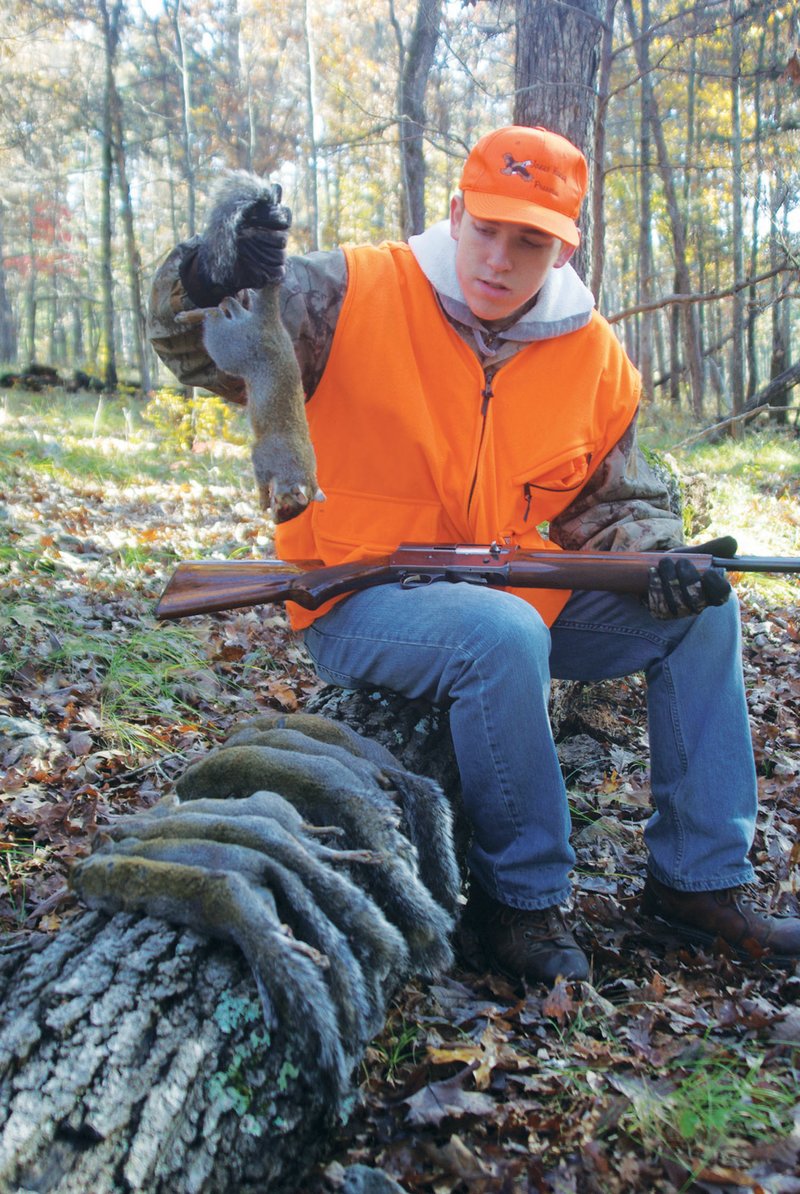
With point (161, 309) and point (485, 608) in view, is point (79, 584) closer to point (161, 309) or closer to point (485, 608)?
point (161, 309)

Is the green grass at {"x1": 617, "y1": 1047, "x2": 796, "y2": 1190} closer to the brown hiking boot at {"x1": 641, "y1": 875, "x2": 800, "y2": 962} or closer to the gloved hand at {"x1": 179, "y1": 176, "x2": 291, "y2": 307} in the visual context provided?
the brown hiking boot at {"x1": 641, "y1": 875, "x2": 800, "y2": 962}

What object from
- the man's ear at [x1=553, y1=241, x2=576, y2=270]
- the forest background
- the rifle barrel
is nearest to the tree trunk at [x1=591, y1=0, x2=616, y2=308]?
the forest background

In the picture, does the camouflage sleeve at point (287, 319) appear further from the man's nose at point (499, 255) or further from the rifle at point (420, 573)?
the rifle at point (420, 573)

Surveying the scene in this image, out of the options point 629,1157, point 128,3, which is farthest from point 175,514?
point 128,3

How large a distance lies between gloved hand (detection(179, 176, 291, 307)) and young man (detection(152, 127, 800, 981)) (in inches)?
0.4

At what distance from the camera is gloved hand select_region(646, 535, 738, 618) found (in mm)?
3027

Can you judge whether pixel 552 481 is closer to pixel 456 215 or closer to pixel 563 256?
pixel 563 256

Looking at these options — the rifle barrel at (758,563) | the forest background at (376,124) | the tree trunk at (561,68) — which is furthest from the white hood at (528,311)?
the forest background at (376,124)

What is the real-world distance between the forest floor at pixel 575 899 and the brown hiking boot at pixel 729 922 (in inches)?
2.7

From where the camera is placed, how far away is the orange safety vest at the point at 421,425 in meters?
3.37

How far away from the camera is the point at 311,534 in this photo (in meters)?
3.55

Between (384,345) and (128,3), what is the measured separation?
78.0 feet

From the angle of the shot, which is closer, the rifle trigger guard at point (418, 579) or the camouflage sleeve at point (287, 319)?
the camouflage sleeve at point (287, 319)

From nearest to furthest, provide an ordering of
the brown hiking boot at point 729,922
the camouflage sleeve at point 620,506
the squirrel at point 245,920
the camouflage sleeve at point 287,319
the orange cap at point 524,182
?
the squirrel at point 245,920
the brown hiking boot at point 729,922
the camouflage sleeve at point 287,319
the orange cap at point 524,182
the camouflage sleeve at point 620,506
